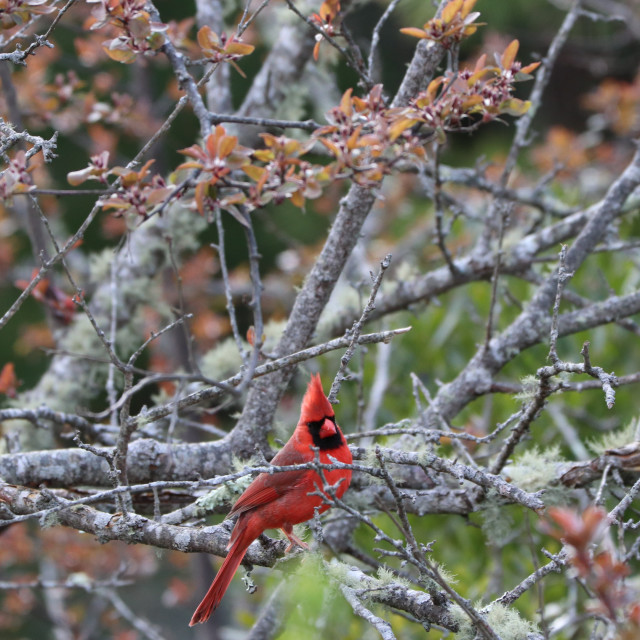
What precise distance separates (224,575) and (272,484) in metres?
0.30

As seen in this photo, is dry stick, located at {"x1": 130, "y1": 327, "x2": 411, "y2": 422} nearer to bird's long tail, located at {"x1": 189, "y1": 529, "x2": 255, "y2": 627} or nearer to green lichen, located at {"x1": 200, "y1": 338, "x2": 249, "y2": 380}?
bird's long tail, located at {"x1": 189, "y1": 529, "x2": 255, "y2": 627}

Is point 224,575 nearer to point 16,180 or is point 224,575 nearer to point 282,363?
point 282,363

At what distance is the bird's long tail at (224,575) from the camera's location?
2309 millimetres

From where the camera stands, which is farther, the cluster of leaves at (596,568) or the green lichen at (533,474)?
the green lichen at (533,474)

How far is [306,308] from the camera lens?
262cm

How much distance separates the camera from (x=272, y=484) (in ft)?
8.07

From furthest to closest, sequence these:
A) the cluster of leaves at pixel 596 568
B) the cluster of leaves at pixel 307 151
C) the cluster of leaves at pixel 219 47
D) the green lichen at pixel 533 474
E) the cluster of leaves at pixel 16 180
→ the green lichen at pixel 533 474, the cluster of leaves at pixel 219 47, the cluster of leaves at pixel 16 180, the cluster of leaves at pixel 307 151, the cluster of leaves at pixel 596 568

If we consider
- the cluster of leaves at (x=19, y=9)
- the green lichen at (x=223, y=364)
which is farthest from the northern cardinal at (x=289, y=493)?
the cluster of leaves at (x=19, y=9)

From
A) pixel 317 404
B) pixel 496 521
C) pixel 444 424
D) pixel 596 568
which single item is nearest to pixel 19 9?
pixel 317 404

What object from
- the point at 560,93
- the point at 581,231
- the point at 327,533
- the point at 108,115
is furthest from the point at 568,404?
the point at 560,93

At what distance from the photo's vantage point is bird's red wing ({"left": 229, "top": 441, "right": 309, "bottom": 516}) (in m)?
2.38

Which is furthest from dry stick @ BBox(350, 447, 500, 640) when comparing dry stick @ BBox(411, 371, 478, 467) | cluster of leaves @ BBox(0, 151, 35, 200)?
cluster of leaves @ BBox(0, 151, 35, 200)

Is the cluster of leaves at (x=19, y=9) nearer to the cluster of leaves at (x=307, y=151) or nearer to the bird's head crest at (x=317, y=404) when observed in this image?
the cluster of leaves at (x=307, y=151)

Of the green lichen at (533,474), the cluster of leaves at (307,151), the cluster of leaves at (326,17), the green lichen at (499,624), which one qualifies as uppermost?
the cluster of leaves at (326,17)
